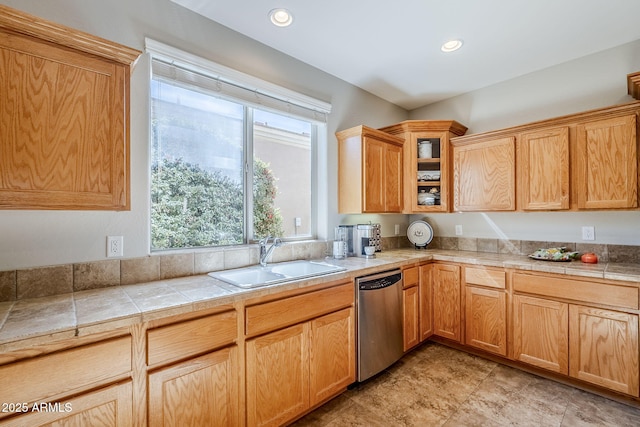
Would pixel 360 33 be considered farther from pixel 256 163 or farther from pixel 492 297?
pixel 492 297

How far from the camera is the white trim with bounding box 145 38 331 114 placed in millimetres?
1795

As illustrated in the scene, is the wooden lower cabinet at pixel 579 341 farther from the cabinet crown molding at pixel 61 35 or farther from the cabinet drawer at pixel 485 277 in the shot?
the cabinet crown molding at pixel 61 35

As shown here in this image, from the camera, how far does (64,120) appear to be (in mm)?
1258

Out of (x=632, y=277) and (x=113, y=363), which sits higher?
(x=632, y=277)

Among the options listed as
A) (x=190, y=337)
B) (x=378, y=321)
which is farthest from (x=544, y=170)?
(x=190, y=337)

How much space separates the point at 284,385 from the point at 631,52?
3618 millimetres

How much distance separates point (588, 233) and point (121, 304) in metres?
3.44

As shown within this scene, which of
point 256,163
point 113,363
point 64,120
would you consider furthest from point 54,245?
point 256,163

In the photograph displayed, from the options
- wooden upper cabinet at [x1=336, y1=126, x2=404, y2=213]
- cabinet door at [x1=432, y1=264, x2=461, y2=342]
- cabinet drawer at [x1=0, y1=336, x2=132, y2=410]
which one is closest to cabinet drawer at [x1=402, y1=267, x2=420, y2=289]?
cabinet door at [x1=432, y1=264, x2=461, y2=342]

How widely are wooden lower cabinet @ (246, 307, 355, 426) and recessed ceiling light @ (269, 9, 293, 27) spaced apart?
2057 mm

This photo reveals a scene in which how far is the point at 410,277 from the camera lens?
263 centimetres

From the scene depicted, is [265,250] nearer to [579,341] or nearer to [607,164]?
[579,341]

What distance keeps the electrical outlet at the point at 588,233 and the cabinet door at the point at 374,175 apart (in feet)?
5.66

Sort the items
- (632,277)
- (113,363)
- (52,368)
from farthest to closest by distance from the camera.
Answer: (632,277)
(113,363)
(52,368)
